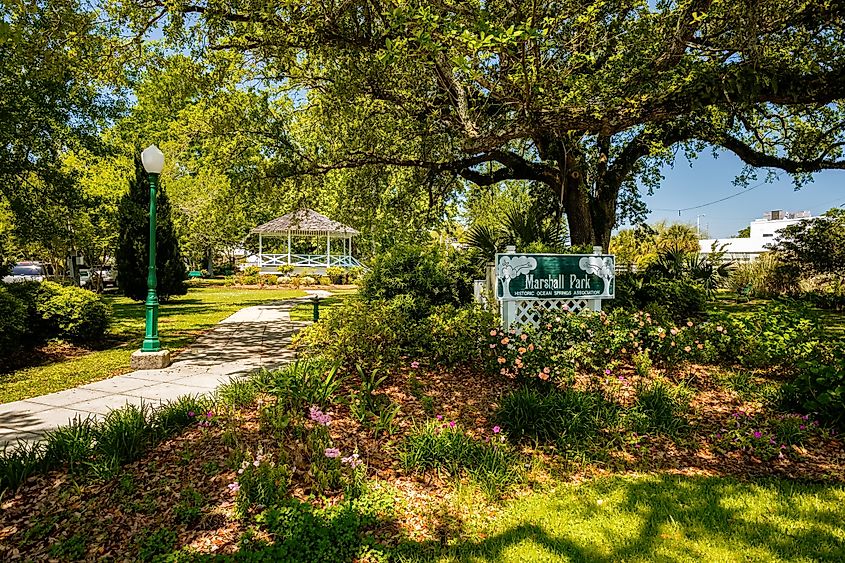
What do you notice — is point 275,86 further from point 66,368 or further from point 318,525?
point 318,525

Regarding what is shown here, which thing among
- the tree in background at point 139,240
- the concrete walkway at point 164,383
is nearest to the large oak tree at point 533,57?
the concrete walkway at point 164,383

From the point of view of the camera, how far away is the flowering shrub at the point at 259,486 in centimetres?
303

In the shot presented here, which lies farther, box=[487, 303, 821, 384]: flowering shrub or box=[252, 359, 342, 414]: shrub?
box=[487, 303, 821, 384]: flowering shrub

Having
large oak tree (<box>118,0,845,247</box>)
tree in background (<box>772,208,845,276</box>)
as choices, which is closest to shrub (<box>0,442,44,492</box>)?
large oak tree (<box>118,0,845,247</box>)

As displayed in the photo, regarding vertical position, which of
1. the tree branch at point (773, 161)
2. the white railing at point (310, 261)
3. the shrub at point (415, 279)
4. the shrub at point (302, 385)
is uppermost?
the tree branch at point (773, 161)

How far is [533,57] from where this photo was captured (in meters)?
5.70

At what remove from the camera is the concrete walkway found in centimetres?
462

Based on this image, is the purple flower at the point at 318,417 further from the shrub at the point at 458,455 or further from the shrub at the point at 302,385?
the shrub at the point at 458,455

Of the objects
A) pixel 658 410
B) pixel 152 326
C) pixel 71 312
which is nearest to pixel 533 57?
pixel 658 410

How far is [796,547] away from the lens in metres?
2.68

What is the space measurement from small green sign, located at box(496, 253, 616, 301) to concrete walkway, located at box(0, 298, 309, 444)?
3.13 meters

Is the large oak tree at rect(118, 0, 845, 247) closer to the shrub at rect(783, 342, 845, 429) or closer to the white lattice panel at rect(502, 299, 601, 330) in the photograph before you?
the white lattice panel at rect(502, 299, 601, 330)

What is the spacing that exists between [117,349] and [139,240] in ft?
23.5

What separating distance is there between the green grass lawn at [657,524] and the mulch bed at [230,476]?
24 cm
